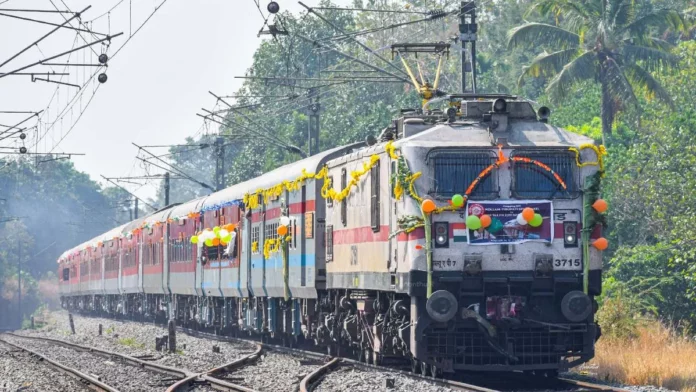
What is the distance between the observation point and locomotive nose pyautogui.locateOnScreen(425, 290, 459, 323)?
16.8 m

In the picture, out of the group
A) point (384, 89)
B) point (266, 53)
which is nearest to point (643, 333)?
point (384, 89)

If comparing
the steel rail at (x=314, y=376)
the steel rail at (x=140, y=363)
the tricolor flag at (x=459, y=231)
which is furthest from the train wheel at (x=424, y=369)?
the steel rail at (x=140, y=363)

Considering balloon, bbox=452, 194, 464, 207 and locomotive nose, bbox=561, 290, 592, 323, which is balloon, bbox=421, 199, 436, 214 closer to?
balloon, bbox=452, 194, 464, 207

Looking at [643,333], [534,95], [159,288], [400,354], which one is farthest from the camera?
[534,95]

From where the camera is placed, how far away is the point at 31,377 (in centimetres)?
2242

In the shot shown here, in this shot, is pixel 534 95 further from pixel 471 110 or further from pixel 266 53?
pixel 471 110

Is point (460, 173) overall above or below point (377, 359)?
above

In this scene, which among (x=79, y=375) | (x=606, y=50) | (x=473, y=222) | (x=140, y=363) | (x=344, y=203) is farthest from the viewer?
(x=606, y=50)

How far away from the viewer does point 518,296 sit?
17.2 m

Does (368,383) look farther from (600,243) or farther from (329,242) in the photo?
(329,242)

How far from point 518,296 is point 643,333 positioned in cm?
849

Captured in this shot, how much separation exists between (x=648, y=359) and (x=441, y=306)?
5.15 meters

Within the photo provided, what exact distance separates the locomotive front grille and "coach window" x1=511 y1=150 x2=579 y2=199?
73.1 inches

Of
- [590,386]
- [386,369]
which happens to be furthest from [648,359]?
[386,369]
